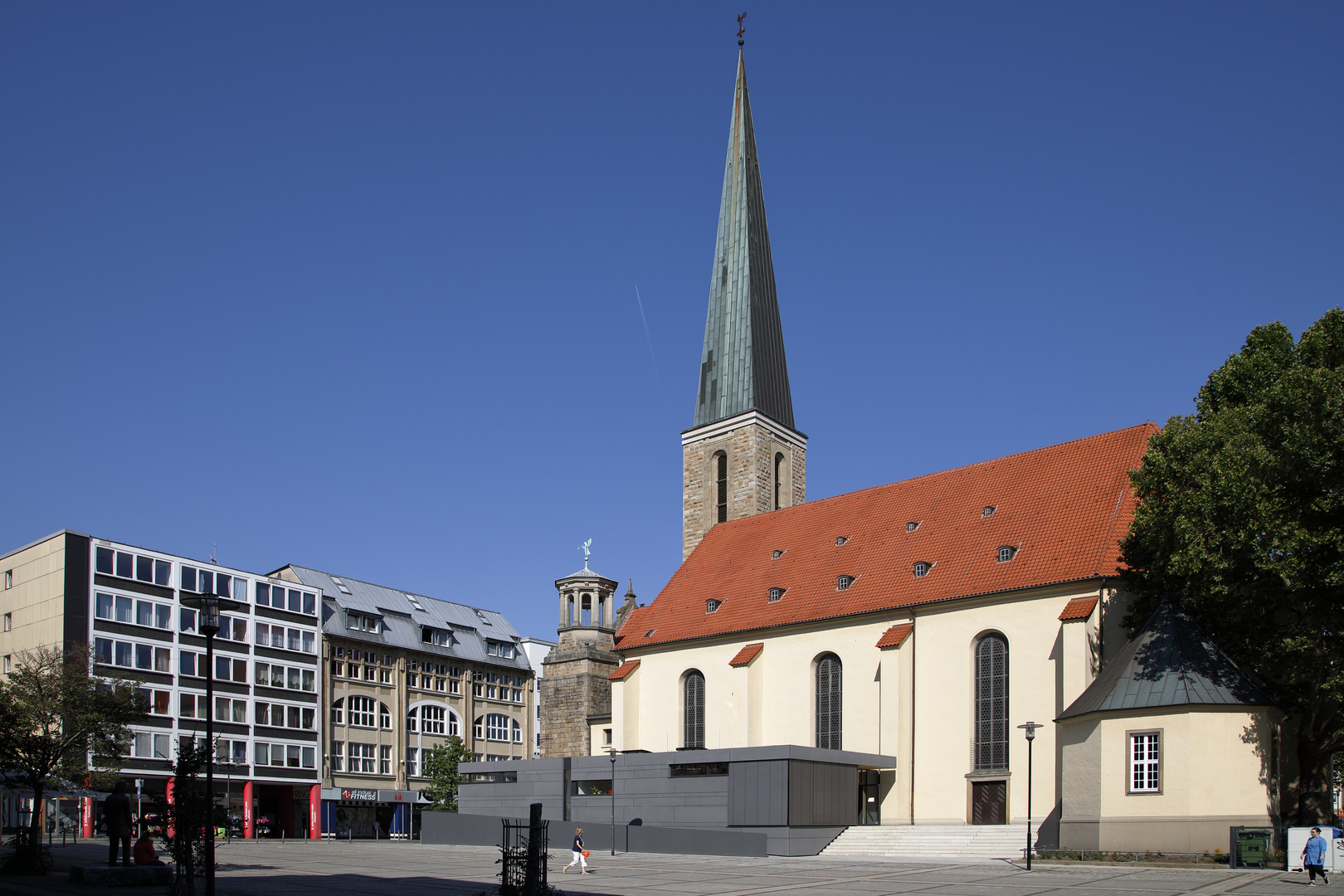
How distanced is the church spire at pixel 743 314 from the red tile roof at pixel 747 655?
1645cm

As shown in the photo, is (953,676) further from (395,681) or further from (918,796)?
(395,681)

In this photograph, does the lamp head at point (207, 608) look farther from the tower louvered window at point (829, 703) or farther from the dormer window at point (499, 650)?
the dormer window at point (499, 650)

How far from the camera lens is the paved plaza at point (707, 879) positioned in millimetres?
22531

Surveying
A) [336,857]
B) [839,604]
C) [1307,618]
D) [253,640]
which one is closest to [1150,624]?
[1307,618]

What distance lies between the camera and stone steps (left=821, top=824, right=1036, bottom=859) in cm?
3488

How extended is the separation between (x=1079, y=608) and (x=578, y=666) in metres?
27.1

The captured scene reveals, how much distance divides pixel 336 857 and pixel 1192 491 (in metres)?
26.1

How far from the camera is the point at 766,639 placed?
47906 millimetres

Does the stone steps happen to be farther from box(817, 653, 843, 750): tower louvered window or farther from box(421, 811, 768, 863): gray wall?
box(817, 653, 843, 750): tower louvered window

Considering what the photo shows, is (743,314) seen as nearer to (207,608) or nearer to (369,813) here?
(369,813)

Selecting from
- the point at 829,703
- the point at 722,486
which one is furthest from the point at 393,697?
the point at 829,703

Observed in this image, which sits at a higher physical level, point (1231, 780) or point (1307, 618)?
point (1307, 618)

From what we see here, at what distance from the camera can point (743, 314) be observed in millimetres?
64062

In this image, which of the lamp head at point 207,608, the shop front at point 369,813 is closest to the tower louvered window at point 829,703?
the lamp head at point 207,608
